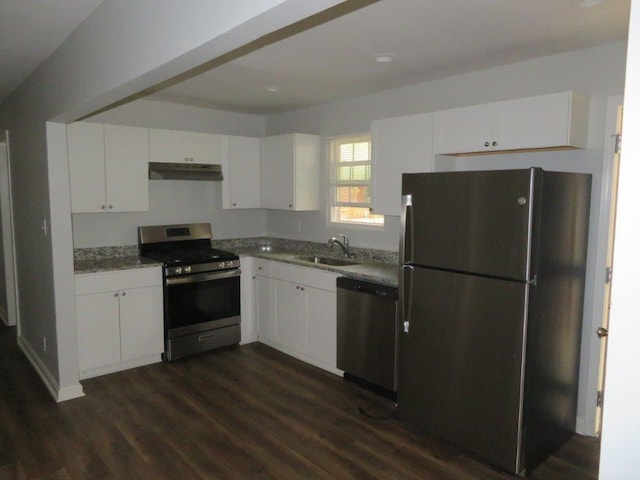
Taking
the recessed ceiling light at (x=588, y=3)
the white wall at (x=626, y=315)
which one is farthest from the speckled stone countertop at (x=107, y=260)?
the white wall at (x=626, y=315)

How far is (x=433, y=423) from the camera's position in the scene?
2.93m

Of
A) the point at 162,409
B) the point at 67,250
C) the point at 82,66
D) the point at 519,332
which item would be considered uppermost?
the point at 82,66

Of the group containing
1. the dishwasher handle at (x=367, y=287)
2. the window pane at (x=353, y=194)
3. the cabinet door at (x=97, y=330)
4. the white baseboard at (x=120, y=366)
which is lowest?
the white baseboard at (x=120, y=366)

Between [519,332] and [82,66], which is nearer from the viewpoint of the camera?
[519,332]

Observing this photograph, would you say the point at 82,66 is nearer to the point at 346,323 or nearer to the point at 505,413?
the point at 346,323

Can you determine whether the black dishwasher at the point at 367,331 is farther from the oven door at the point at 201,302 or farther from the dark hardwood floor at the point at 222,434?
the oven door at the point at 201,302

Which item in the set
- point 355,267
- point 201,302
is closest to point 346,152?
point 355,267

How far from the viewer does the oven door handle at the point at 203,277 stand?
4195mm

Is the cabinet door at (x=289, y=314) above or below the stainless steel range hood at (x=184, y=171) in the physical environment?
below

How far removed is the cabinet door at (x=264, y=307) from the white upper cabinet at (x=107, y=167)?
133 centimetres

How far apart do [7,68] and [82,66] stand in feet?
4.08

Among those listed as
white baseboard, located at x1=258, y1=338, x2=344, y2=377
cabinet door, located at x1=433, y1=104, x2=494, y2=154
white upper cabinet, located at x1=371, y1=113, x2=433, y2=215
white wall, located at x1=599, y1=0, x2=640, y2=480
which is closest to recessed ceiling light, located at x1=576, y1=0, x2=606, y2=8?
cabinet door, located at x1=433, y1=104, x2=494, y2=154

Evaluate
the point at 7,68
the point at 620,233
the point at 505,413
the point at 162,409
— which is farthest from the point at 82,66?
the point at 505,413

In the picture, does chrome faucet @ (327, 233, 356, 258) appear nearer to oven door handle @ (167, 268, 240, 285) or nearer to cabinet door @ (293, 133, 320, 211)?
cabinet door @ (293, 133, 320, 211)
